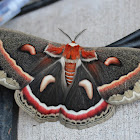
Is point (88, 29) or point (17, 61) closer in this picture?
point (17, 61)

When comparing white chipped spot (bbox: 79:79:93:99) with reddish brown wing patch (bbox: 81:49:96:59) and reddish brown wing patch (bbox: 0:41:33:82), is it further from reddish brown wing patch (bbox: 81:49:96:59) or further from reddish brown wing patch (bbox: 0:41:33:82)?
reddish brown wing patch (bbox: 0:41:33:82)

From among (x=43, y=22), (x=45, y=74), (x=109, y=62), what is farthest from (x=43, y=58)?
(x=43, y=22)

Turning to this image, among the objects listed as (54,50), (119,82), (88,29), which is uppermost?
(54,50)

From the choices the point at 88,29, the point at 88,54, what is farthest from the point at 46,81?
the point at 88,29

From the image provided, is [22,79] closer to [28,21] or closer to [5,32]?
[5,32]

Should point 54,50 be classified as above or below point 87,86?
above

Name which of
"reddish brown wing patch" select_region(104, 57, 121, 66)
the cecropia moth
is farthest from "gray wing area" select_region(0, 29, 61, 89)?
"reddish brown wing patch" select_region(104, 57, 121, 66)

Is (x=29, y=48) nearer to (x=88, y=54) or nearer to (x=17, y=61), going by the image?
(x=17, y=61)

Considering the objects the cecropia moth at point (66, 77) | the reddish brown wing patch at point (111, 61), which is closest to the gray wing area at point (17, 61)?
the cecropia moth at point (66, 77)
